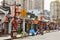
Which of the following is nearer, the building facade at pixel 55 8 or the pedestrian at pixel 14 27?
the pedestrian at pixel 14 27

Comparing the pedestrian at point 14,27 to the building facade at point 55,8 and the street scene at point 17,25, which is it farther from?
the building facade at point 55,8

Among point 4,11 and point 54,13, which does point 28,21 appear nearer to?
point 4,11

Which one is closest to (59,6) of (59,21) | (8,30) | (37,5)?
(59,21)

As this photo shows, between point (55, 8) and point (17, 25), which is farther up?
point (17, 25)

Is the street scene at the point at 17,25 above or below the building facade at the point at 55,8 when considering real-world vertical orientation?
above

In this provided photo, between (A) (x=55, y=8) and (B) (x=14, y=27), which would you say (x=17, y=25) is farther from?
(A) (x=55, y=8)

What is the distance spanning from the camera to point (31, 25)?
54.1 meters

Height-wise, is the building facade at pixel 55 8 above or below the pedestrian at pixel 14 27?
below

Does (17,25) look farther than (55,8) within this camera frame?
No

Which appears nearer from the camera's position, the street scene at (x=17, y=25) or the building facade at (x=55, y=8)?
the street scene at (x=17, y=25)

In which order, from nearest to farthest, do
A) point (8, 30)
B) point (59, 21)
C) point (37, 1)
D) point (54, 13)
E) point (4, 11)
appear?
point (4, 11) < point (8, 30) < point (37, 1) < point (59, 21) < point (54, 13)

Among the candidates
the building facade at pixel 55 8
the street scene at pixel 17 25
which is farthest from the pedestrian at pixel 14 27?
the building facade at pixel 55 8

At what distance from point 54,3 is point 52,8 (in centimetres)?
796

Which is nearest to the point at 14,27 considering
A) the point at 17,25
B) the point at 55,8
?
the point at 17,25
